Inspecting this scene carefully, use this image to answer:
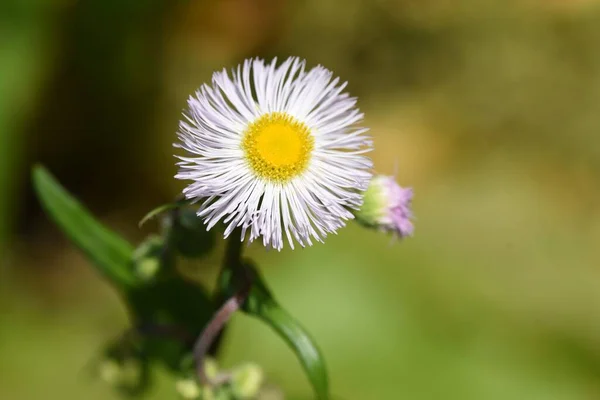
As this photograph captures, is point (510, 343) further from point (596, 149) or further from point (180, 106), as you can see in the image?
point (180, 106)

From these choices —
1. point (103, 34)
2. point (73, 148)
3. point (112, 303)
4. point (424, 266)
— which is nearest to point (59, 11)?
point (103, 34)

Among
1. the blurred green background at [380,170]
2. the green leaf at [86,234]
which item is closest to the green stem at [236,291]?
the green leaf at [86,234]

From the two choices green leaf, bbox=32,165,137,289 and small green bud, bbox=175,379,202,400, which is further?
green leaf, bbox=32,165,137,289

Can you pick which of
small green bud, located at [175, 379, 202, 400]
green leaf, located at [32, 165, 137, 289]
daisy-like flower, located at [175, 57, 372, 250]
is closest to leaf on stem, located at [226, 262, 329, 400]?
daisy-like flower, located at [175, 57, 372, 250]

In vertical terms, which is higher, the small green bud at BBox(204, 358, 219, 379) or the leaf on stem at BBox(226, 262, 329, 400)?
the leaf on stem at BBox(226, 262, 329, 400)

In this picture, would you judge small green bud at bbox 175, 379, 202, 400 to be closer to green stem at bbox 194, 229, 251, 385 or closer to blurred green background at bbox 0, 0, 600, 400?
green stem at bbox 194, 229, 251, 385

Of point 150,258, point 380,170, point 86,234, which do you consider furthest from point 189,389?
point 380,170

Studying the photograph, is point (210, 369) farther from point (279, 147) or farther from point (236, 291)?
point (279, 147)
